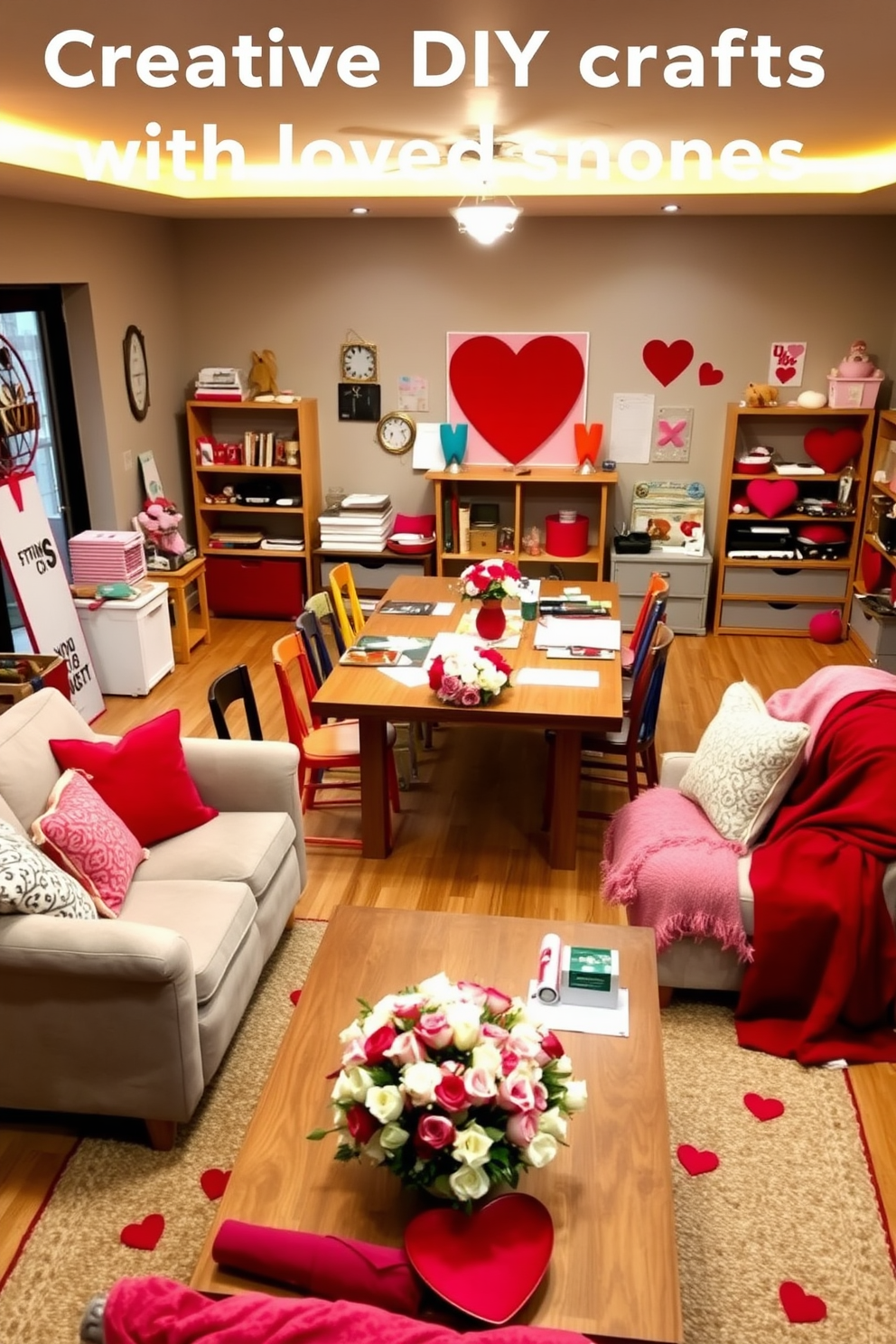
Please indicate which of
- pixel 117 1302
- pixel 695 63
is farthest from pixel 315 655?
pixel 117 1302

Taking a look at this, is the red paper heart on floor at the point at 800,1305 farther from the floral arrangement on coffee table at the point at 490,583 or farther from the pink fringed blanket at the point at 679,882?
the floral arrangement on coffee table at the point at 490,583

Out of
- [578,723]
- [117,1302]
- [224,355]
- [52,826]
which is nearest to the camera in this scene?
[117,1302]

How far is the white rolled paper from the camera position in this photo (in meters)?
2.36

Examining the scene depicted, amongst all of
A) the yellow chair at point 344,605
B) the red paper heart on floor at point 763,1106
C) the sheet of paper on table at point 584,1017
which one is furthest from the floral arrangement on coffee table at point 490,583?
the red paper heart on floor at point 763,1106

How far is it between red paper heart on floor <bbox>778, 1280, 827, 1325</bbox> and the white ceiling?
2.63 metres

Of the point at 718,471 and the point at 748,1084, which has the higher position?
the point at 718,471

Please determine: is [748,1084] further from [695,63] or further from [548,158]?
[548,158]

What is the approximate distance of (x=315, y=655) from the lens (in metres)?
4.09

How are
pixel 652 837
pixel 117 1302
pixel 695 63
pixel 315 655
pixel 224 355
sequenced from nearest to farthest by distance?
1. pixel 117 1302
2. pixel 695 63
3. pixel 652 837
4. pixel 315 655
5. pixel 224 355

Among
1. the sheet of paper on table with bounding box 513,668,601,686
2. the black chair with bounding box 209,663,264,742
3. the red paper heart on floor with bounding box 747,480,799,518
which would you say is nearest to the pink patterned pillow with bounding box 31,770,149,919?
the black chair with bounding box 209,663,264,742

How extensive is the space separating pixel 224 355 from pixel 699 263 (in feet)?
9.96

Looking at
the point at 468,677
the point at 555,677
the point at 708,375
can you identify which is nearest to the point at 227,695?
the point at 468,677

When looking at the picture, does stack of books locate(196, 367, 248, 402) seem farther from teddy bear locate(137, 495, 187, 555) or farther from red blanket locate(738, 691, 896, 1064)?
red blanket locate(738, 691, 896, 1064)

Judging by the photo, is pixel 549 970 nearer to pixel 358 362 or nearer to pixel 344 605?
pixel 344 605
